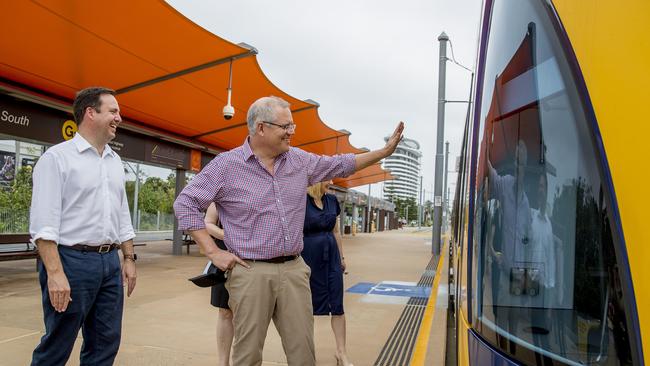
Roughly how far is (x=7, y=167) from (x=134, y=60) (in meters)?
22.3

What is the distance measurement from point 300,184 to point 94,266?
3.78 ft

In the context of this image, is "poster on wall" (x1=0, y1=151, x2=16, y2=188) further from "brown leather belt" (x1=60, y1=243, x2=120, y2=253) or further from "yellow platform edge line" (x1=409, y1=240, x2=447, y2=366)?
"brown leather belt" (x1=60, y1=243, x2=120, y2=253)

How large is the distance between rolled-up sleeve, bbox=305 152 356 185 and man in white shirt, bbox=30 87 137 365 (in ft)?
3.52

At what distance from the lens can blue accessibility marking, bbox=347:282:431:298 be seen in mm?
8539

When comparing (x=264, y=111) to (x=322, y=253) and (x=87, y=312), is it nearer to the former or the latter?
(x=87, y=312)

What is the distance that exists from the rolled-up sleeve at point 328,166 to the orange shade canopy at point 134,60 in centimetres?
457

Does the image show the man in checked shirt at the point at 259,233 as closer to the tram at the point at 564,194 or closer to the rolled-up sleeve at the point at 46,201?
the rolled-up sleeve at the point at 46,201

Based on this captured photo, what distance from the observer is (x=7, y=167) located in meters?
26.1

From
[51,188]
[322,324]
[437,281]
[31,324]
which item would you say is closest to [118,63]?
[31,324]

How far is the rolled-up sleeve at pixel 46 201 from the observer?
2475 mm

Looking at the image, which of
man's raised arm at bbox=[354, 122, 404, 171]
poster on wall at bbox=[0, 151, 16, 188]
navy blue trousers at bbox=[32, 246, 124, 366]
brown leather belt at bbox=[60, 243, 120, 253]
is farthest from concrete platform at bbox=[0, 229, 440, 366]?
poster on wall at bbox=[0, 151, 16, 188]

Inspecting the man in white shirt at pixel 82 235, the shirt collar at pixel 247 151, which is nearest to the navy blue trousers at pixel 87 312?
the man in white shirt at pixel 82 235

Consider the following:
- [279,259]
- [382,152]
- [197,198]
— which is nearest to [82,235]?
[197,198]

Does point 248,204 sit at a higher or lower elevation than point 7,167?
lower
